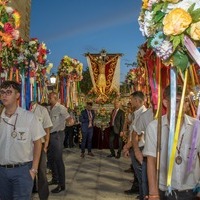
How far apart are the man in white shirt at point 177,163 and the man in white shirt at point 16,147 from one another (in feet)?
4.92

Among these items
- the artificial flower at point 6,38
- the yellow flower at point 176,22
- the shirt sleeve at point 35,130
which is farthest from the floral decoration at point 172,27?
the artificial flower at point 6,38

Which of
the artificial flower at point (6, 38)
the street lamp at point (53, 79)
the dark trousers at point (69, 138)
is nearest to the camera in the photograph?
the artificial flower at point (6, 38)

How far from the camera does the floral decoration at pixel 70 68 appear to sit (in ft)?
52.4

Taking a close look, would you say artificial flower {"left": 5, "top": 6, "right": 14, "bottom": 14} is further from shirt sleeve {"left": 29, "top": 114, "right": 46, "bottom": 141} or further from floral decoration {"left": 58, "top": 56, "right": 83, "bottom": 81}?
floral decoration {"left": 58, "top": 56, "right": 83, "bottom": 81}

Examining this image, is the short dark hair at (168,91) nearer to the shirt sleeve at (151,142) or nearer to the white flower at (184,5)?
the shirt sleeve at (151,142)

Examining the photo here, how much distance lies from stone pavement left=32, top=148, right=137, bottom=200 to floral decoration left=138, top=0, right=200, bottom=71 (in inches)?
187

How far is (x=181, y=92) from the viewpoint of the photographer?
11.9ft

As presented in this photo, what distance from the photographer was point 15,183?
14.8ft

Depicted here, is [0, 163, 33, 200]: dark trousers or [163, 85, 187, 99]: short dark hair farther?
[0, 163, 33, 200]: dark trousers

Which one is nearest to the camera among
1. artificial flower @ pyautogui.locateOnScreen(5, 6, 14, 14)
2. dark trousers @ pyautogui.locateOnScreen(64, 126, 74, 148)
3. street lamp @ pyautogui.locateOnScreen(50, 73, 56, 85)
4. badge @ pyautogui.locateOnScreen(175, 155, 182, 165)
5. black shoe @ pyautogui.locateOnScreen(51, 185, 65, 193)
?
badge @ pyautogui.locateOnScreen(175, 155, 182, 165)

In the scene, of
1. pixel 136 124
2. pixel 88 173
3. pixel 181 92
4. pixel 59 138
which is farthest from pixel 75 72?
pixel 181 92

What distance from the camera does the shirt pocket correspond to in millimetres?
4555

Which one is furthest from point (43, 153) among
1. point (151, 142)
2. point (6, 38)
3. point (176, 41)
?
point (176, 41)

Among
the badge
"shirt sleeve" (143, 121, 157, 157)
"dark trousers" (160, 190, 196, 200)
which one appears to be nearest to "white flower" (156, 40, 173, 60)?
"shirt sleeve" (143, 121, 157, 157)
